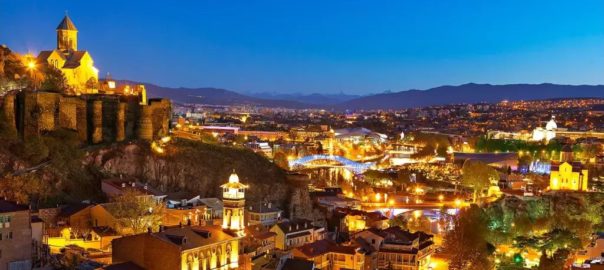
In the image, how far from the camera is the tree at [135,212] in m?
26.8

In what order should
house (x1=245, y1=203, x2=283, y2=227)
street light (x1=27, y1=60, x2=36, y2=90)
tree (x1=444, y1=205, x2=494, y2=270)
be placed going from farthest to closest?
1. street light (x1=27, y1=60, x2=36, y2=90)
2. house (x1=245, y1=203, x2=283, y2=227)
3. tree (x1=444, y1=205, x2=494, y2=270)

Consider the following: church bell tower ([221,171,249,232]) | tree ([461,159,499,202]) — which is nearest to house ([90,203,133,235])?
church bell tower ([221,171,249,232])

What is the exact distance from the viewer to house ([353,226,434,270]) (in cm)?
2991

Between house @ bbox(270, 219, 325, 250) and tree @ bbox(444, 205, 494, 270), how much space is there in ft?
20.9

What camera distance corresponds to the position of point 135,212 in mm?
27047

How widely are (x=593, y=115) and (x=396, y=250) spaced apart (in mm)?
125066

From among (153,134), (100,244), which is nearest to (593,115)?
(153,134)

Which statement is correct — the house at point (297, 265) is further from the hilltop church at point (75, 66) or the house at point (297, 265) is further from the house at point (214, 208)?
the hilltop church at point (75, 66)

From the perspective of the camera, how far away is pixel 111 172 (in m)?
34.4

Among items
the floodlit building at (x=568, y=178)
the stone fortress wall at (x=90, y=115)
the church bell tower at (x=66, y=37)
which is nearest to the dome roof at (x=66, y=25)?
the church bell tower at (x=66, y=37)

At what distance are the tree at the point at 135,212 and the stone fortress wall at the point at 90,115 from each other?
7.40 m

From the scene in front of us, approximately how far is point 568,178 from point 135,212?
34.2m

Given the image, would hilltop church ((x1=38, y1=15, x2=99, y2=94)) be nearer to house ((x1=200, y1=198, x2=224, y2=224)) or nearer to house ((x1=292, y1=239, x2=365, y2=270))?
house ((x1=200, y1=198, x2=224, y2=224))

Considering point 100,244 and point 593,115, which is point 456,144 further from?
point 100,244
